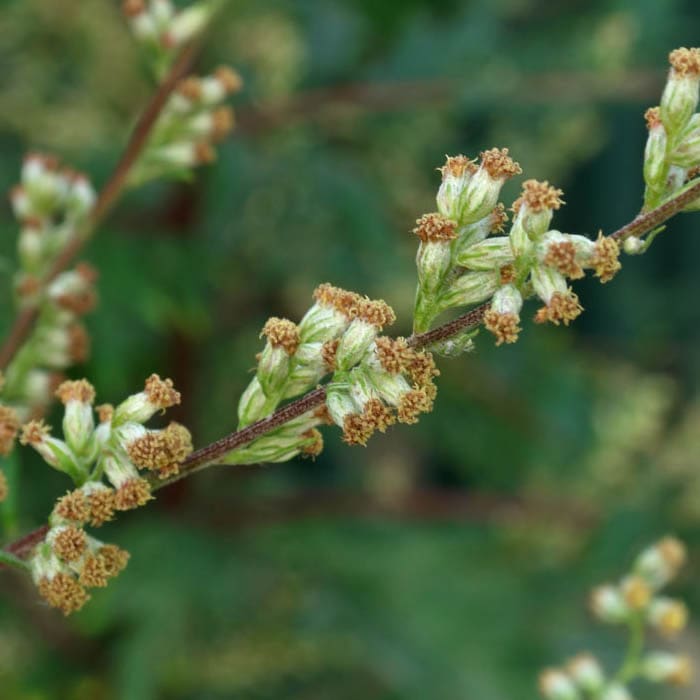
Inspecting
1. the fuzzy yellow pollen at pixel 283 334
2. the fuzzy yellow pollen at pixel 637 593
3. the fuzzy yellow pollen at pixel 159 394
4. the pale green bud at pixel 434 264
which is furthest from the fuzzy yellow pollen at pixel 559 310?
the fuzzy yellow pollen at pixel 637 593

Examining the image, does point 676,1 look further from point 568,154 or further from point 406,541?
point 406,541

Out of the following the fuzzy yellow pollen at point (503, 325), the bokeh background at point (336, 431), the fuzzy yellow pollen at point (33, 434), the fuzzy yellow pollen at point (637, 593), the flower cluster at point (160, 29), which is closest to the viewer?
the fuzzy yellow pollen at point (503, 325)

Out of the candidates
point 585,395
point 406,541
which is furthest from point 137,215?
point 585,395

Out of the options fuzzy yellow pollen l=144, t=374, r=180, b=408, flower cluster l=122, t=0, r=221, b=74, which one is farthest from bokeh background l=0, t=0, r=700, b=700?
fuzzy yellow pollen l=144, t=374, r=180, b=408

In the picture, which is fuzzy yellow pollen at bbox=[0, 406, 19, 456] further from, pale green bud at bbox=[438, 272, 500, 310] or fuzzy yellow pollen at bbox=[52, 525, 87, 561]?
pale green bud at bbox=[438, 272, 500, 310]

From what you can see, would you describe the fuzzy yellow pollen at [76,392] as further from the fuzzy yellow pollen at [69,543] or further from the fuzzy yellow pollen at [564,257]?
the fuzzy yellow pollen at [564,257]

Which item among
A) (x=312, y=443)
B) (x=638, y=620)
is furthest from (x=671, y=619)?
(x=312, y=443)
